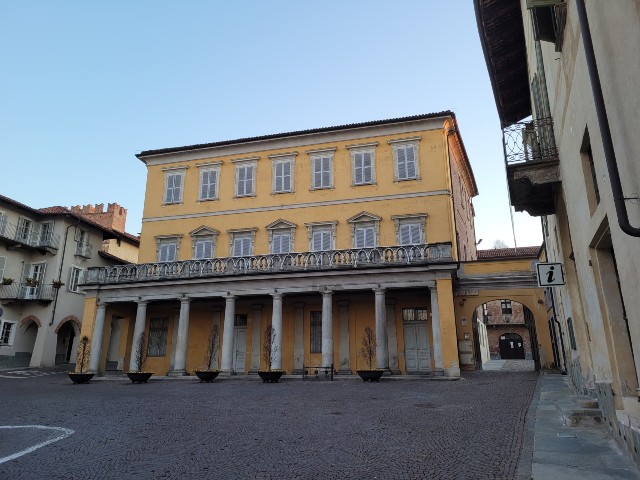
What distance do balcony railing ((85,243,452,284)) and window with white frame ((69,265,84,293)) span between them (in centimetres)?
794

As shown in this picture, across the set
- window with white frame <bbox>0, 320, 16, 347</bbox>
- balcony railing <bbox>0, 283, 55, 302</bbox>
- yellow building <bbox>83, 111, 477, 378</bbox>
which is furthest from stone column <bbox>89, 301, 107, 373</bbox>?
window with white frame <bbox>0, 320, 16, 347</bbox>

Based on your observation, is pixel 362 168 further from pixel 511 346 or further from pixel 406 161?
pixel 511 346

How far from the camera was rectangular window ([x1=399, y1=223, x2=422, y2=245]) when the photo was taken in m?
22.9

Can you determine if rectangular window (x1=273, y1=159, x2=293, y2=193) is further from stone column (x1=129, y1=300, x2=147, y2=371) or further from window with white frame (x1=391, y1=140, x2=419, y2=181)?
stone column (x1=129, y1=300, x2=147, y2=371)

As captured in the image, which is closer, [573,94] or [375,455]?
[375,455]

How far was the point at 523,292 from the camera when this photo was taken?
2209 cm

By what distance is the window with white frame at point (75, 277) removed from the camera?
101 ft

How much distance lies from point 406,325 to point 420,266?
12.6 feet

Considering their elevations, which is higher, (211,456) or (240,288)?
(240,288)

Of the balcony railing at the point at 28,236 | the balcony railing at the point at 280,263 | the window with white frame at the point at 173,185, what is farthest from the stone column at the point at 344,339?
the balcony railing at the point at 28,236

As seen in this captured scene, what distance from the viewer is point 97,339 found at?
76.2 ft

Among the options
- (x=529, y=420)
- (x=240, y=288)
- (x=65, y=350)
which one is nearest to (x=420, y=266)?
(x=240, y=288)

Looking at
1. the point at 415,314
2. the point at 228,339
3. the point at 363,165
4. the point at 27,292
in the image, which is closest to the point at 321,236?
the point at 363,165

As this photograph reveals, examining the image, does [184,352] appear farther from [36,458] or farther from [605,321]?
[605,321]
